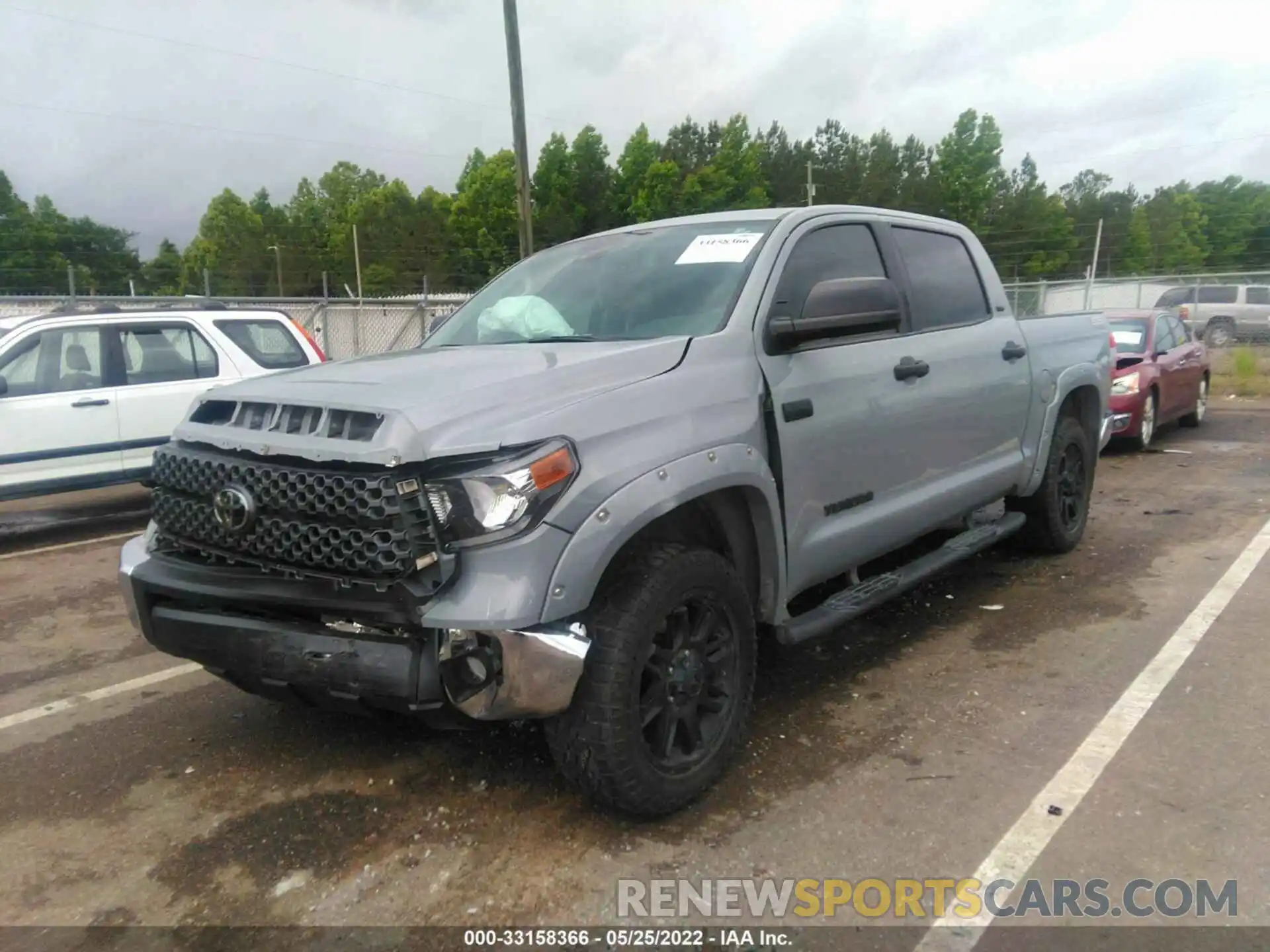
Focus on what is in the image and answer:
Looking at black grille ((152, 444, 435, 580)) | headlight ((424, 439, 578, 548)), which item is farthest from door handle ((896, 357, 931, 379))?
black grille ((152, 444, 435, 580))

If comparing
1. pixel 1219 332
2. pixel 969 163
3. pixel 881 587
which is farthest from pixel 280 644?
pixel 969 163

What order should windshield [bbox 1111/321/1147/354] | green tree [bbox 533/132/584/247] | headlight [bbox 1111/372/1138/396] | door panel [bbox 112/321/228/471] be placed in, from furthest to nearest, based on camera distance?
green tree [bbox 533/132/584/247]
windshield [bbox 1111/321/1147/354]
headlight [bbox 1111/372/1138/396]
door panel [bbox 112/321/228/471]

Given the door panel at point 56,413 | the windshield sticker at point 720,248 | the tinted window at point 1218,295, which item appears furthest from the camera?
the tinted window at point 1218,295

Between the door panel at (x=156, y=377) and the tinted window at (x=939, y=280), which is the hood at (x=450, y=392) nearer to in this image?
the tinted window at (x=939, y=280)

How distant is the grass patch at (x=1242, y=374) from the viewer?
16.0 metres

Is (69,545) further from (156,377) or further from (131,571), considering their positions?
(131,571)

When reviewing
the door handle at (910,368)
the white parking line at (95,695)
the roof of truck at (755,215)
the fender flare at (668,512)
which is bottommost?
the white parking line at (95,695)

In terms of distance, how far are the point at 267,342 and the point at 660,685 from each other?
7.02m

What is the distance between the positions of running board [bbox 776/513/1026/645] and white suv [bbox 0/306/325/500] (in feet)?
17.8

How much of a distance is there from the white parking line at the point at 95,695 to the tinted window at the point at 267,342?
4647 mm

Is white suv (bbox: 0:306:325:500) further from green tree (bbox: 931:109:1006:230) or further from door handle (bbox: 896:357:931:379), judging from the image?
green tree (bbox: 931:109:1006:230)

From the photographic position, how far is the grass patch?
16.0m

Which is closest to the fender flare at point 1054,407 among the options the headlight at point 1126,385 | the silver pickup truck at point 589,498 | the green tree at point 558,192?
the silver pickup truck at point 589,498

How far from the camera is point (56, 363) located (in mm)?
7672
